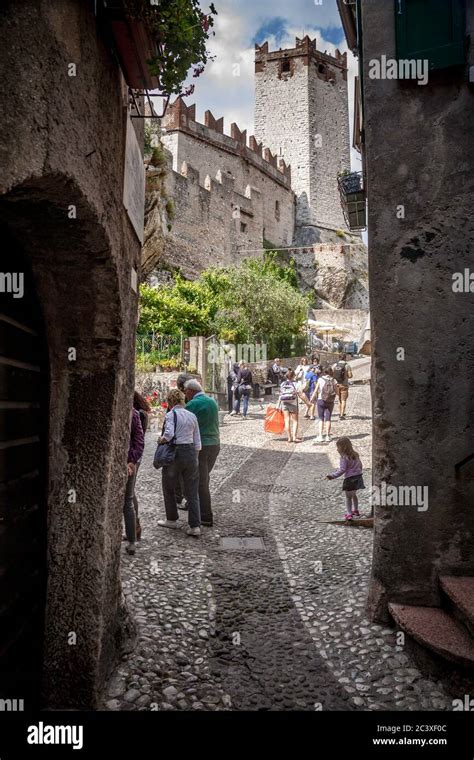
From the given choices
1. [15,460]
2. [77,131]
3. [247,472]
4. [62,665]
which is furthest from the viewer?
[247,472]

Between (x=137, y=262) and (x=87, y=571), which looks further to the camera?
(x=137, y=262)

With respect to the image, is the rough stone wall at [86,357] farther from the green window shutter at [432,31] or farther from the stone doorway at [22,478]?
the green window shutter at [432,31]

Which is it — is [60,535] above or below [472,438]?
below

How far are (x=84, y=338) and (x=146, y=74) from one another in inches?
55.7

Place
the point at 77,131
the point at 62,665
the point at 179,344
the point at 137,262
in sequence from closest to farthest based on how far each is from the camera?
the point at 77,131, the point at 62,665, the point at 137,262, the point at 179,344

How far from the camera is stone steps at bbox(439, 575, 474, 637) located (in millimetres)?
2840

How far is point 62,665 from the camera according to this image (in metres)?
2.63

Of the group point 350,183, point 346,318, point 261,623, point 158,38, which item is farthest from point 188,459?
point 346,318

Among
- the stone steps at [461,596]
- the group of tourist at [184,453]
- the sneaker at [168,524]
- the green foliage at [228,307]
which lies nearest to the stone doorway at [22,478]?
the group of tourist at [184,453]

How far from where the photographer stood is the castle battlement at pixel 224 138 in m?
36.8

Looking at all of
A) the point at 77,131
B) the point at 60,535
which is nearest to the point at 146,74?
the point at 77,131

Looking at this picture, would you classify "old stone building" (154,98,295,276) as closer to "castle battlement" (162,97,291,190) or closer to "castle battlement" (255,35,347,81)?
"castle battlement" (162,97,291,190)

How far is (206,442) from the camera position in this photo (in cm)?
593
